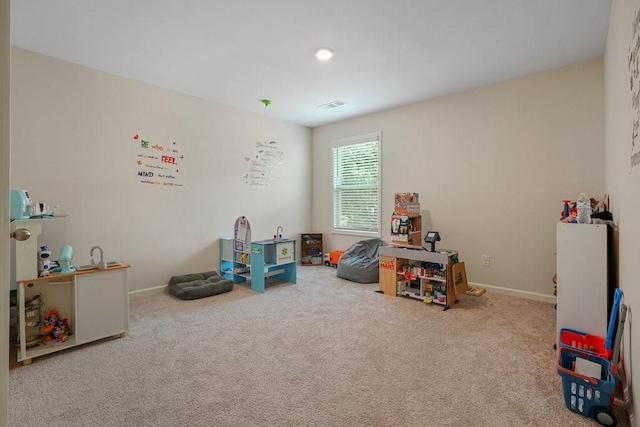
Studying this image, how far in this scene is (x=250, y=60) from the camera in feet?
9.85

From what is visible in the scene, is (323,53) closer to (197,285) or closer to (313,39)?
(313,39)

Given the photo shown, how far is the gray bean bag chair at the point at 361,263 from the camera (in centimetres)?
410

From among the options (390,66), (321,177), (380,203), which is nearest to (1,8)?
(390,66)

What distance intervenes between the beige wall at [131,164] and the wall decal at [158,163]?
5 centimetres

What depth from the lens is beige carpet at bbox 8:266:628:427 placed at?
5.12ft

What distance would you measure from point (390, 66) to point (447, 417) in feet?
9.64

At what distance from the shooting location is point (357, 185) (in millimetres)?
5039

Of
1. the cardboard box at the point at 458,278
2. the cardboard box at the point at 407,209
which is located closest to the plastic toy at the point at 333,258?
the cardboard box at the point at 407,209

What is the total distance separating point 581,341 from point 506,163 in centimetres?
218

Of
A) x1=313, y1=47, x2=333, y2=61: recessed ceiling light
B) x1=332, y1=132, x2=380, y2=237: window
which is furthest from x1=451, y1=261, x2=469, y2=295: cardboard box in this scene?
x1=313, y1=47, x2=333, y2=61: recessed ceiling light

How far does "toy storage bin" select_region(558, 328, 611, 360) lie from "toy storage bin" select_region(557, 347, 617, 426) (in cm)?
13

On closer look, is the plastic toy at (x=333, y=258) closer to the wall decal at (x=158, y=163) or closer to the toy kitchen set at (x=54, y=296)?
the wall decal at (x=158, y=163)

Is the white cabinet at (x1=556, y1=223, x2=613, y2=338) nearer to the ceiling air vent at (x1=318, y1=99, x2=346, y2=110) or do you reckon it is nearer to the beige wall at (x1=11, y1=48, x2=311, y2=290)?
the ceiling air vent at (x1=318, y1=99, x2=346, y2=110)

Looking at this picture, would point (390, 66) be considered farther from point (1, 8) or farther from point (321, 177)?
point (1, 8)
